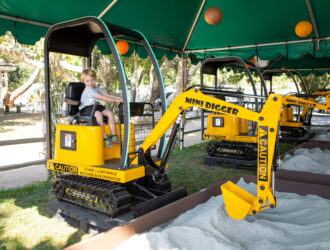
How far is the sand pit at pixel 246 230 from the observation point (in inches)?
110

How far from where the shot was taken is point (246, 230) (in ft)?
10.6

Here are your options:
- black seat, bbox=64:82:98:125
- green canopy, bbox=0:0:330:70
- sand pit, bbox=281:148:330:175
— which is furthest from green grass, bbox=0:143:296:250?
green canopy, bbox=0:0:330:70

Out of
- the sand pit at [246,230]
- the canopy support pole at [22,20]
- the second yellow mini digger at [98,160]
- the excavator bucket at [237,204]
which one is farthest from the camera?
the canopy support pole at [22,20]

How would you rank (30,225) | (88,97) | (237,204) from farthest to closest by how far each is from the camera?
1. (88,97)
2. (30,225)
3. (237,204)

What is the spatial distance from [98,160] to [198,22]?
578cm

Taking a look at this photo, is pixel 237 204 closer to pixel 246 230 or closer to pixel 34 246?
pixel 246 230

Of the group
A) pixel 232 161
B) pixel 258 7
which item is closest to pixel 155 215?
pixel 232 161

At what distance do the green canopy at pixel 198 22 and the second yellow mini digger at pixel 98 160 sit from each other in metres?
1.26

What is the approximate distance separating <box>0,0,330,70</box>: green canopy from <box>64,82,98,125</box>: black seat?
5.28 ft

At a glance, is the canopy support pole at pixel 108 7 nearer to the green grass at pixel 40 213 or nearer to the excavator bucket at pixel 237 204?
the green grass at pixel 40 213

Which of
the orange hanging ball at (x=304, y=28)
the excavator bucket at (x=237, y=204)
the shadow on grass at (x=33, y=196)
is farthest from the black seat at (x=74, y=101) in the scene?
the orange hanging ball at (x=304, y=28)

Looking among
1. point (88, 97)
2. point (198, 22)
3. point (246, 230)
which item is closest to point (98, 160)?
point (88, 97)

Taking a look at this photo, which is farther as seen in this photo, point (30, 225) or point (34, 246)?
point (30, 225)

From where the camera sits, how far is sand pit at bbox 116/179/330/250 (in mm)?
2801
